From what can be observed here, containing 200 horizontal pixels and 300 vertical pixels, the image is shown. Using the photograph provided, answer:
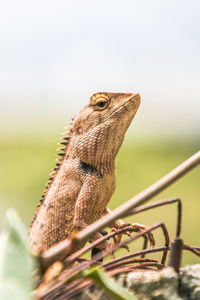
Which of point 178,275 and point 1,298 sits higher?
point 1,298

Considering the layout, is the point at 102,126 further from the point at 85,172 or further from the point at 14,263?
the point at 14,263

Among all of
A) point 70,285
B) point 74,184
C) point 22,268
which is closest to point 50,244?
point 74,184

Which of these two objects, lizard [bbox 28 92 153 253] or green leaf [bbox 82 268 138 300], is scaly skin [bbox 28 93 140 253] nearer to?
lizard [bbox 28 92 153 253]

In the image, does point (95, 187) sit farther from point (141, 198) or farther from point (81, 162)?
point (141, 198)

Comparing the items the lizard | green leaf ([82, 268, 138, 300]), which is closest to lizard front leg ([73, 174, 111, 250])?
the lizard

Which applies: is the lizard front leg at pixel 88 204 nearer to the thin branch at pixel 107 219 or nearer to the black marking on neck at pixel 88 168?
the black marking on neck at pixel 88 168

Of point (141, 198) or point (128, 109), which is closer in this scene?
point (141, 198)
